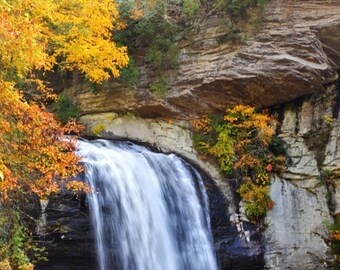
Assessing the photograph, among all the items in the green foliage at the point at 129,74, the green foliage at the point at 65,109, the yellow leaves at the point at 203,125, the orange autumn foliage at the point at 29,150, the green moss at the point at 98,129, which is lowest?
the orange autumn foliage at the point at 29,150

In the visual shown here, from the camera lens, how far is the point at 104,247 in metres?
8.35

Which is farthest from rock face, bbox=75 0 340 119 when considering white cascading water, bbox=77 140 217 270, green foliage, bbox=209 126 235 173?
white cascading water, bbox=77 140 217 270

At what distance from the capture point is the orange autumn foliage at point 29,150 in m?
6.41

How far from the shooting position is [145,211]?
938 centimetres

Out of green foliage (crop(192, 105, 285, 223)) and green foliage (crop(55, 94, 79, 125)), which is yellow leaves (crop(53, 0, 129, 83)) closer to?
green foliage (crop(55, 94, 79, 125))

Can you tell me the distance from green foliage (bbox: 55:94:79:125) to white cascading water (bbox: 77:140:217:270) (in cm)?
192

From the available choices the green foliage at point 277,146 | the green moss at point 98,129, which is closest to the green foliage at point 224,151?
the green foliage at point 277,146

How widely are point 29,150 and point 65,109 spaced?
591 centimetres

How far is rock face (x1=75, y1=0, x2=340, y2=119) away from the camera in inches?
456

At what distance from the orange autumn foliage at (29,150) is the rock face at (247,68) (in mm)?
5260

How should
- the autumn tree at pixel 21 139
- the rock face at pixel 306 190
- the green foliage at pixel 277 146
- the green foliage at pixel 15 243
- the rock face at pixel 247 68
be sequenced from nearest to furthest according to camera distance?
the autumn tree at pixel 21 139 → the green foliage at pixel 15 243 → the rock face at pixel 306 190 → the rock face at pixel 247 68 → the green foliage at pixel 277 146

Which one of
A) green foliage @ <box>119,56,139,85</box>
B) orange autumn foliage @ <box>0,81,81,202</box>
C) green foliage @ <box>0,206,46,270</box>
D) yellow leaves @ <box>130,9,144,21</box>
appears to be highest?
yellow leaves @ <box>130,9,144,21</box>

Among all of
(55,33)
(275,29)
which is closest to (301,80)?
(275,29)

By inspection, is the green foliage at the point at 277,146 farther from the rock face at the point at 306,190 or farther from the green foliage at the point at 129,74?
the green foliage at the point at 129,74
